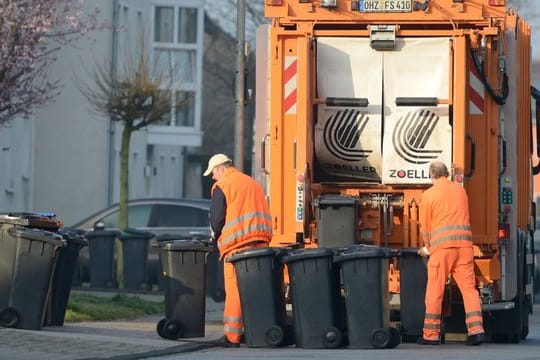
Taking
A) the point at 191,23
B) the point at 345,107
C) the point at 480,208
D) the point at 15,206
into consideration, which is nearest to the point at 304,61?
the point at 345,107

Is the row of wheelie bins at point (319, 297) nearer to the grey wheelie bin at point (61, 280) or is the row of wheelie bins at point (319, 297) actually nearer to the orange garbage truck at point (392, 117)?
the orange garbage truck at point (392, 117)

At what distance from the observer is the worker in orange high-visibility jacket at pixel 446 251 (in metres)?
13.9

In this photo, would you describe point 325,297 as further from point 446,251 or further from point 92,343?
point 92,343

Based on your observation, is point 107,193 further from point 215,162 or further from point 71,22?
point 215,162

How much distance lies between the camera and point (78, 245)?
1588cm

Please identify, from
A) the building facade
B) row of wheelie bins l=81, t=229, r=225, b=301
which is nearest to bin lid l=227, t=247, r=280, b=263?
row of wheelie bins l=81, t=229, r=225, b=301

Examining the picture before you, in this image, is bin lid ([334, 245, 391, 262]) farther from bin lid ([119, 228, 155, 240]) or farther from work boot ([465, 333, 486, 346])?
bin lid ([119, 228, 155, 240])

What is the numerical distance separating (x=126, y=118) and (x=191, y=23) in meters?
21.6

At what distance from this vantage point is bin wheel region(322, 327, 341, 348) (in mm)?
13562

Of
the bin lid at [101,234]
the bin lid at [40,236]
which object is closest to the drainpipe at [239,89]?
the bin lid at [40,236]

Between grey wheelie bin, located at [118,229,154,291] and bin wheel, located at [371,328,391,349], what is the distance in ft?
34.3

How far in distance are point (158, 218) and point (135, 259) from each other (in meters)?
1.63

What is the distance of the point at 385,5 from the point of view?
14633mm

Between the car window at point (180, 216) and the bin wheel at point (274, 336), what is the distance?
36.5 ft
